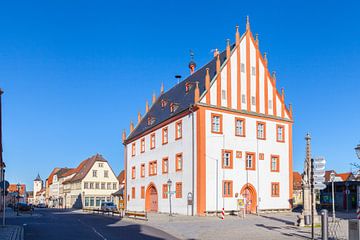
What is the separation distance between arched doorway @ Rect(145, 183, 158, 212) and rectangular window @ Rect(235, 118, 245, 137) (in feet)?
42.4

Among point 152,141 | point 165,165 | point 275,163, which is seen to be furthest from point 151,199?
point 275,163

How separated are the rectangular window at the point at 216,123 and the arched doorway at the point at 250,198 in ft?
20.9

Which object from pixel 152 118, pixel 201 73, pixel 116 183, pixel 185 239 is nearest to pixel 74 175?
pixel 116 183

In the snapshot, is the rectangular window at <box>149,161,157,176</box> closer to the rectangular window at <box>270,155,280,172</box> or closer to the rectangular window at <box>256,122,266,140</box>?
the rectangular window at <box>256,122,266,140</box>

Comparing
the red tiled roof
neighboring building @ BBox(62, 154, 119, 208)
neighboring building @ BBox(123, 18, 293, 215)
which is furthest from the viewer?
neighboring building @ BBox(62, 154, 119, 208)

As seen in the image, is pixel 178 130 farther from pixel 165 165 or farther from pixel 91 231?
pixel 91 231

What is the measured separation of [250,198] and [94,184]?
5072 cm

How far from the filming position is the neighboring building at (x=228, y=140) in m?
39.8

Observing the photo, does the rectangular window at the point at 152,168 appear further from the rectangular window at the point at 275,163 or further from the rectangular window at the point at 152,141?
the rectangular window at the point at 275,163

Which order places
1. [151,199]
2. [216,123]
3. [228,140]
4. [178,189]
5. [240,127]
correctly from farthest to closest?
[151,199], [240,127], [178,189], [228,140], [216,123]

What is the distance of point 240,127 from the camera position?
42.8 m

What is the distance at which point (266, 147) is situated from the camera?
44.3 m

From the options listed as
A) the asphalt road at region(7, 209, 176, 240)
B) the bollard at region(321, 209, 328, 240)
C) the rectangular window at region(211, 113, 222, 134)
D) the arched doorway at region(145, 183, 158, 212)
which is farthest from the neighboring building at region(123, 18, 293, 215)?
the bollard at region(321, 209, 328, 240)

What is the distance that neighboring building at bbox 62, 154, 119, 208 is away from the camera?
283 feet
